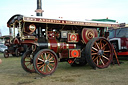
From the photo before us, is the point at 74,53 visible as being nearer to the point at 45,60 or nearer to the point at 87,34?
the point at 87,34

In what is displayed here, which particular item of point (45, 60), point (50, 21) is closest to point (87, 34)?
point (50, 21)

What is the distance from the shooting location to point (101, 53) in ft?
21.3

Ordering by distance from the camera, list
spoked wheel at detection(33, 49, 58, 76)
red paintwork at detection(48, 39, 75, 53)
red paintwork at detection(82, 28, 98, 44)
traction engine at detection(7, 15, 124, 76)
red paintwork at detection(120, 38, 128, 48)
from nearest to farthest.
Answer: spoked wheel at detection(33, 49, 58, 76)
traction engine at detection(7, 15, 124, 76)
red paintwork at detection(48, 39, 75, 53)
red paintwork at detection(82, 28, 98, 44)
red paintwork at detection(120, 38, 128, 48)

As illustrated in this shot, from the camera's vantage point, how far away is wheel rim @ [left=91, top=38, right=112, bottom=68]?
6.46m

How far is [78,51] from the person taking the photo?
639 centimetres

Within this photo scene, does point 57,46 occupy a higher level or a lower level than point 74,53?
higher

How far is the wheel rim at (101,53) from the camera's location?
21.2ft

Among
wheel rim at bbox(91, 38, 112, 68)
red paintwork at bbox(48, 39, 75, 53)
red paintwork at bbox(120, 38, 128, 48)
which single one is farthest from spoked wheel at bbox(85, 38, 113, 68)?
red paintwork at bbox(120, 38, 128, 48)

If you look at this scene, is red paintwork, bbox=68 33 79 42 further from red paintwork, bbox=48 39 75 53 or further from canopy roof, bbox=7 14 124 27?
canopy roof, bbox=7 14 124 27

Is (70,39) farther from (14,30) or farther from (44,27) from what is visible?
(14,30)

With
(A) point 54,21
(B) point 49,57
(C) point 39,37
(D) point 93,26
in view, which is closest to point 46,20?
(A) point 54,21

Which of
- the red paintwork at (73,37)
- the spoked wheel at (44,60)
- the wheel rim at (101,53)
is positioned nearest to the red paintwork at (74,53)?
the red paintwork at (73,37)

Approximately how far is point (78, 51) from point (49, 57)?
128 centimetres

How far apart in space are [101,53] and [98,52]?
131 millimetres
